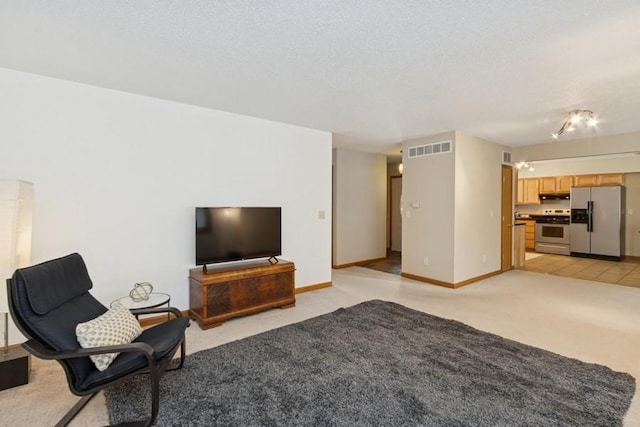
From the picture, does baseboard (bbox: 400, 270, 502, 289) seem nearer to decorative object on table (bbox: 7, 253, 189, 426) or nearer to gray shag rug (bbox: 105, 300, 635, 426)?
gray shag rug (bbox: 105, 300, 635, 426)

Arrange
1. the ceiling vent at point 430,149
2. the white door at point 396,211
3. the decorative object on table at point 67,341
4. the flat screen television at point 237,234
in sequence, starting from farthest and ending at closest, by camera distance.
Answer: the white door at point 396,211 → the ceiling vent at point 430,149 → the flat screen television at point 237,234 → the decorative object on table at point 67,341

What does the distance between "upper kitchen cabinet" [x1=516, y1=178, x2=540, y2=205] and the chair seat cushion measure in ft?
31.3

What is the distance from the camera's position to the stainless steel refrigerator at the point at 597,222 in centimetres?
723

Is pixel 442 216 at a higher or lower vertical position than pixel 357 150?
lower

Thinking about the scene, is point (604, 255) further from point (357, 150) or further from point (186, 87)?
point (186, 87)

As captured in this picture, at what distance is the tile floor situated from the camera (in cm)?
565

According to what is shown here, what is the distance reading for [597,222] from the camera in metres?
7.47

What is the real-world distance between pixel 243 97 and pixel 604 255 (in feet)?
28.8

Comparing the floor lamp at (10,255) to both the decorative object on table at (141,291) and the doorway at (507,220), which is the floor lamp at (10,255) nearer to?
the decorative object on table at (141,291)

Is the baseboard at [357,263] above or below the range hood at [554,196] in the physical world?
below

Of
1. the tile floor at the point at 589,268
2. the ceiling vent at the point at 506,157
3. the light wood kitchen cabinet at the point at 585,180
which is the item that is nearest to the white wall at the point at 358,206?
the ceiling vent at the point at 506,157

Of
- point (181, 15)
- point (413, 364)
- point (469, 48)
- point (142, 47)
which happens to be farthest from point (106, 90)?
point (413, 364)

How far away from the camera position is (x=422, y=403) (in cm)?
210

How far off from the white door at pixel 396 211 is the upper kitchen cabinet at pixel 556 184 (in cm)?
394
